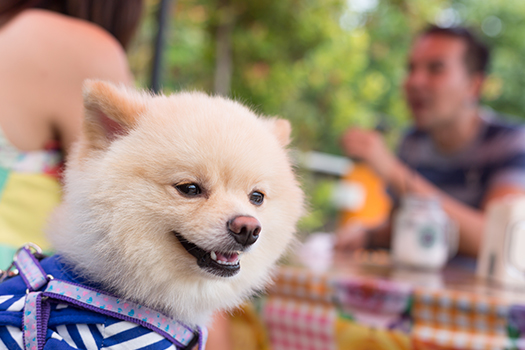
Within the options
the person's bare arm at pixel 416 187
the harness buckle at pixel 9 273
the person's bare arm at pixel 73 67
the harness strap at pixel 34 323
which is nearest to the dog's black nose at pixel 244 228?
the harness strap at pixel 34 323

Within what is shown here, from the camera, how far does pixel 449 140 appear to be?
293 centimetres

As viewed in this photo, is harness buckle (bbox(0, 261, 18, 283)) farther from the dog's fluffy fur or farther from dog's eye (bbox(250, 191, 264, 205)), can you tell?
dog's eye (bbox(250, 191, 264, 205))

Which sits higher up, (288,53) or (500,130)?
(288,53)

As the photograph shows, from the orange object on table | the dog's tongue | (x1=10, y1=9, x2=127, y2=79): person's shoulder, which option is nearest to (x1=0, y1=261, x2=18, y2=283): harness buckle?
the dog's tongue

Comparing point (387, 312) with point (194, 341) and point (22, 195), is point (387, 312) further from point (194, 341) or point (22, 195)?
point (22, 195)

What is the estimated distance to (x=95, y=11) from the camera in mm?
1336

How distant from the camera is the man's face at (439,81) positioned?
285cm

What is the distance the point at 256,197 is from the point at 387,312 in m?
0.79

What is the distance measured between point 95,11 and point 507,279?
181cm

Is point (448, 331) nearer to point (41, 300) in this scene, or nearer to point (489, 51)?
point (41, 300)

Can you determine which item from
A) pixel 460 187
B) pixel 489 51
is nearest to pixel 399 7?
pixel 489 51

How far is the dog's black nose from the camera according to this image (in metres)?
0.72

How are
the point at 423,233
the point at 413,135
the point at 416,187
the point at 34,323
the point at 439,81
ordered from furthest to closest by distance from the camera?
1. the point at 413,135
2. the point at 439,81
3. the point at 416,187
4. the point at 423,233
5. the point at 34,323

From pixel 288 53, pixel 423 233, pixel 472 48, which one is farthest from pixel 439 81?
pixel 288 53
